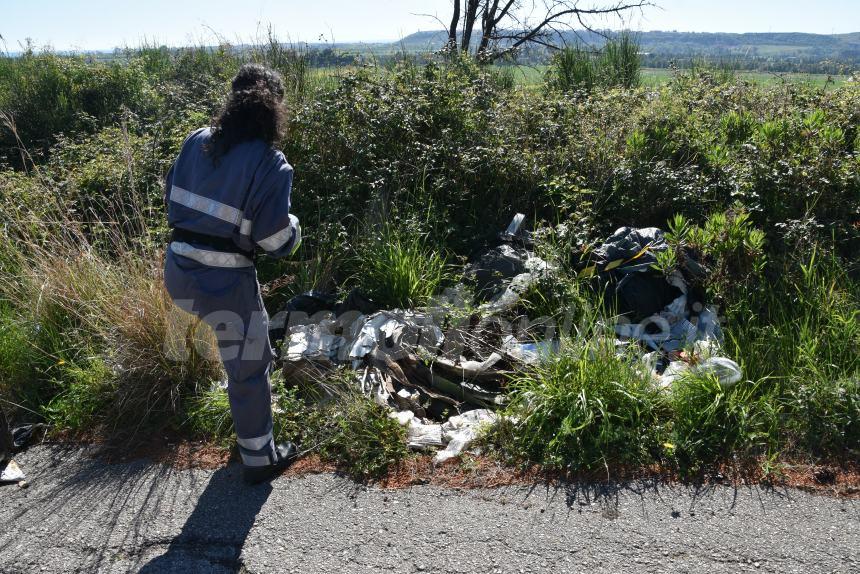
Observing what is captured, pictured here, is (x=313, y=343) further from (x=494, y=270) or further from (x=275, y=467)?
(x=494, y=270)

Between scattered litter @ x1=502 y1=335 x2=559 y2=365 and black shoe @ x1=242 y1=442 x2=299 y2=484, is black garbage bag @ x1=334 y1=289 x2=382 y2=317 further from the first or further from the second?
black shoe @ x1=242 y1=442 x2=299 y2=484

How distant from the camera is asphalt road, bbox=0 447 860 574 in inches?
122

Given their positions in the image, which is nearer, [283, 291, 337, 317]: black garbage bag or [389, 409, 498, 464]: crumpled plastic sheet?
[389, 409, 498, 464]: crumpled plastic sheet

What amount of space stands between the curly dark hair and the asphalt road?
183 centimetres

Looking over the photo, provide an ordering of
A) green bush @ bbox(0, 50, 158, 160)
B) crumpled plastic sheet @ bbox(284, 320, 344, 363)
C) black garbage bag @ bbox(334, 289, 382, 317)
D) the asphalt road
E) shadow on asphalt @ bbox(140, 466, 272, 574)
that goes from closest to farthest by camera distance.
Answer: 1. the asphalt road
2. shadow on asphalt @ bbox(140, 466, 272, 574)
3. crumpled plastic sheet @ bbox(284, 320, 344, 363)
4. black garbage bag @ bbox(334, 289, 382, 317)
5. green bush @ bbox(0, 50, 158, 160)

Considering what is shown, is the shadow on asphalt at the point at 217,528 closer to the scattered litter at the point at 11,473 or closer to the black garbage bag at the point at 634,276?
the scattered litter at the point at 11,473

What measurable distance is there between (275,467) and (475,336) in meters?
1.67

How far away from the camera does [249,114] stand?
3463 millimetres

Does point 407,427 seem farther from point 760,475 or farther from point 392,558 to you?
point 760,475

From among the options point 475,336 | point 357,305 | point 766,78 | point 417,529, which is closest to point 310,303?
point 357,305

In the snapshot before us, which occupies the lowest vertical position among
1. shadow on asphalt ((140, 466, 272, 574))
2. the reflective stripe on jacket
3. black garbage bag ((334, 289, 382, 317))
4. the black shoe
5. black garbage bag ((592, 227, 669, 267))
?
shadow on asphalt ((140, 466, 272, 574))

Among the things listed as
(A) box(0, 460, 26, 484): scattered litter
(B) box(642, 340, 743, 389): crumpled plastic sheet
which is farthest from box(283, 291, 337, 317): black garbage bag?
(B) box(642, 340, 743, 389): crumpled plastic sheet

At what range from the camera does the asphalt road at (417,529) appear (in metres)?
3.09

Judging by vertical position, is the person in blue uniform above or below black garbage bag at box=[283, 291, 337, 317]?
above
